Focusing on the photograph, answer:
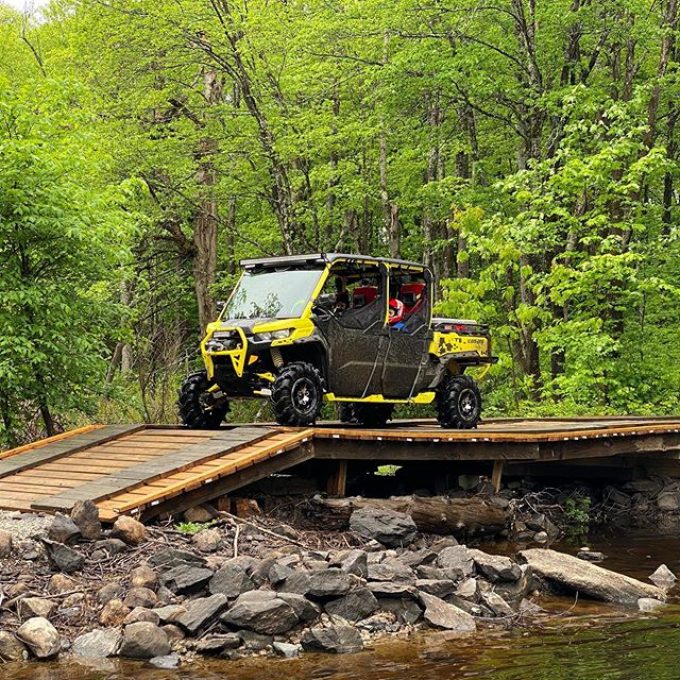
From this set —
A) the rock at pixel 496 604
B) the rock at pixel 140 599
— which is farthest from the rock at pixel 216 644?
the rock at pixel 496 604

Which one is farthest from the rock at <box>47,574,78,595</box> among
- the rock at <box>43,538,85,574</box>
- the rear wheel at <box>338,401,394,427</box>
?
the rear wheel at <box>338,401,394,427</box>

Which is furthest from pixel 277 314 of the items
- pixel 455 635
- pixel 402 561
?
pixel 455 635

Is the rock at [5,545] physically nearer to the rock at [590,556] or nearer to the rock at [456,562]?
the rock at [456,562]

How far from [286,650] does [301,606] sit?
0.53 m

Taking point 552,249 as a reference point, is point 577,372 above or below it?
below

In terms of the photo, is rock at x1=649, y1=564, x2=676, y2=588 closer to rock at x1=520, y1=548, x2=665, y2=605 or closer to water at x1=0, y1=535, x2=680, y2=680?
rock at x1=520, y1=548, x2=665, y2=605

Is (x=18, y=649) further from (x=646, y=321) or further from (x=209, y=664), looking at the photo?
(x=646, y=321)

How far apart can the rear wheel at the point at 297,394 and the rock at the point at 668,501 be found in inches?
293

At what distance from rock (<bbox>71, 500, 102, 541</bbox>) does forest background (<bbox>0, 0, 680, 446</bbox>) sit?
709 centimetres

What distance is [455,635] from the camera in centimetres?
831

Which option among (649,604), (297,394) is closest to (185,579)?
(297,394)

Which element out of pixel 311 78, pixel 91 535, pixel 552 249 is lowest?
pixel 91 535

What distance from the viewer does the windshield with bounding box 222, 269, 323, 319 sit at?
12.4 meters

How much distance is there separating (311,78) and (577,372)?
31.9 feet
